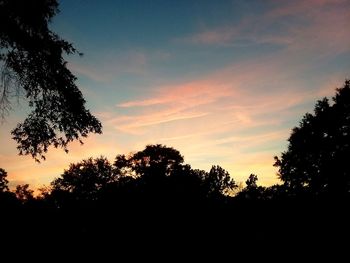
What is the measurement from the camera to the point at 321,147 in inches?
1688

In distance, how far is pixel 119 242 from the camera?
10.0 metres

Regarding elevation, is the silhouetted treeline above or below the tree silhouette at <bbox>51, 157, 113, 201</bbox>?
below

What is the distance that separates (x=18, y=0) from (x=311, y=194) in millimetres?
12825

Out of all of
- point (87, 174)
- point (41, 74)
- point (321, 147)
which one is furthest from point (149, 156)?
point (41, 74)

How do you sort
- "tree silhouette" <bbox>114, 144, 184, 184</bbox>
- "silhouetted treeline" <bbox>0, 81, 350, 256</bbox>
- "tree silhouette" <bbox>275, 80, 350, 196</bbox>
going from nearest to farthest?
"silhouetted treeline" <bbox>0, 81, 350, 256</bbox>
"tree silhouette" <bbox>275, 80, 350, 196</bbox>
"tree silhouette" <bbox>114, 144, 184, 184</bbox>

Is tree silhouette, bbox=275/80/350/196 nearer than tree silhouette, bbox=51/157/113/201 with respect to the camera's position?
Yes

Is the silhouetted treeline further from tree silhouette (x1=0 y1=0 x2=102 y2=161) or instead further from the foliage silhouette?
the foliage silhouette

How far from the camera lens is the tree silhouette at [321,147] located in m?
41.5

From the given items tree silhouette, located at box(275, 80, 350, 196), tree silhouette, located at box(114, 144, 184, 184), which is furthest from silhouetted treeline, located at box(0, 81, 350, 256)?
tree silhouette, located at box(114, 144, 184, 184)

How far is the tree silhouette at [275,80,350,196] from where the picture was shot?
1634 inches

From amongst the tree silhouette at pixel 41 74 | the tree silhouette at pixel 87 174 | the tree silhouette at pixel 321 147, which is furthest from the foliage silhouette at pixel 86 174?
the tree silhouette at pixel 41 74

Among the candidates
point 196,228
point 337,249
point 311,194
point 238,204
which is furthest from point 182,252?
point 311,194

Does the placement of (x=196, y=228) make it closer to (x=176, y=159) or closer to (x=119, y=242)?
(x=119, y=242)

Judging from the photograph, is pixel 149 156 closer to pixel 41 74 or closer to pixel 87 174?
pixel 87 174
